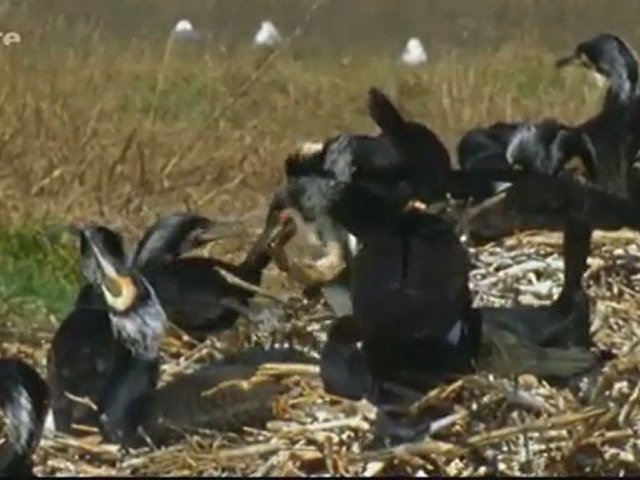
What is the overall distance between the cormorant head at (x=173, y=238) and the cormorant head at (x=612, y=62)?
0.70 metres

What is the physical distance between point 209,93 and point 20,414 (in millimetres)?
5237

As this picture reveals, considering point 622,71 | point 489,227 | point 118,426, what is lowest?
point 118,426

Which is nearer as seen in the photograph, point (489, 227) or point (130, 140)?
point (489, 227)

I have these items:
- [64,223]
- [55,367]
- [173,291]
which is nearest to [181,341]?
[173,291]

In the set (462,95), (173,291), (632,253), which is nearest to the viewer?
(173,291)

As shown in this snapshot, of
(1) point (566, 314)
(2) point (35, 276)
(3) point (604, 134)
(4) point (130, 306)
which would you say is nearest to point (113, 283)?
(4) point (130, 306)

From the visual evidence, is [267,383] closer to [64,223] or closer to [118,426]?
[118,426]

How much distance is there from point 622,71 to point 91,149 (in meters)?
2.58

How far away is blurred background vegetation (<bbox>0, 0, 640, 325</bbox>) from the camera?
4980 millimetres

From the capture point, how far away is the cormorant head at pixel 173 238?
2973mm

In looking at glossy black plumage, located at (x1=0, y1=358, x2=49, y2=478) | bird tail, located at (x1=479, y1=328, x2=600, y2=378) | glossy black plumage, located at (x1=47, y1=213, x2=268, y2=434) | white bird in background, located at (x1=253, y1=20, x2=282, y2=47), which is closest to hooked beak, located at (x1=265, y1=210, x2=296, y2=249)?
glossy black plumage, located at (x1=47, y1=213, x2=268, y2=434)

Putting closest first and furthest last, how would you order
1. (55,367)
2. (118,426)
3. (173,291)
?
1. (118,426)
2. (55,367)
3. (173,291)

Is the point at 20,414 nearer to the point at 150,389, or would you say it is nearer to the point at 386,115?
the point at 150,389

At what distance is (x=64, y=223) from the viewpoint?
455cm
